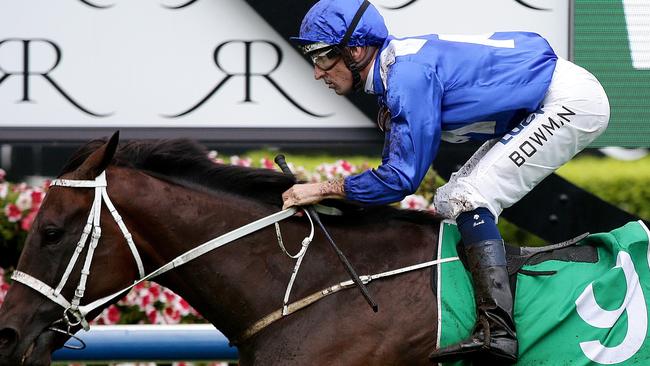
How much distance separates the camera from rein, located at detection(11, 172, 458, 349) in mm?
3561

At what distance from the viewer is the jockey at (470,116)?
3504 mm

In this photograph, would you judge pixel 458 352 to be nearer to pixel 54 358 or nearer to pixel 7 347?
pixel 7 347

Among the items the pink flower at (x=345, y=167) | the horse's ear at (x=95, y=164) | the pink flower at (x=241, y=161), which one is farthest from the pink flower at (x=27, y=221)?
the horse's ear at (x=95, y=164)

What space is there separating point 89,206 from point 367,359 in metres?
1.05

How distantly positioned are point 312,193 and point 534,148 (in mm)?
770

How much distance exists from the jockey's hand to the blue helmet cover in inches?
19.1

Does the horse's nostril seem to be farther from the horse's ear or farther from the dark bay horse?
the horse's ear

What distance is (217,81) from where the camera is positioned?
20.5 ft

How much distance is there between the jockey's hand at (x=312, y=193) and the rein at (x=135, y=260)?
5cm

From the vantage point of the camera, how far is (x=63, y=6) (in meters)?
6.30

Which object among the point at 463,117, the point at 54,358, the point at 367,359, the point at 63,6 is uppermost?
the point at 463,117

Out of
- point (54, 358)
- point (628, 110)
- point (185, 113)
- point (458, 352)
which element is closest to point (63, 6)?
point (185, 113)

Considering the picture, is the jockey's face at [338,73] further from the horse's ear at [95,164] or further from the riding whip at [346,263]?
the horse's ear at [95,164]

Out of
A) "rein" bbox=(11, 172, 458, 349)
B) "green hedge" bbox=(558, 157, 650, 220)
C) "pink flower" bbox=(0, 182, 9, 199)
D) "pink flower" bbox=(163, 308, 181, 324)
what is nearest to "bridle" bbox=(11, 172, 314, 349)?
"rein" bbox=(11, 172, 458, 349)
